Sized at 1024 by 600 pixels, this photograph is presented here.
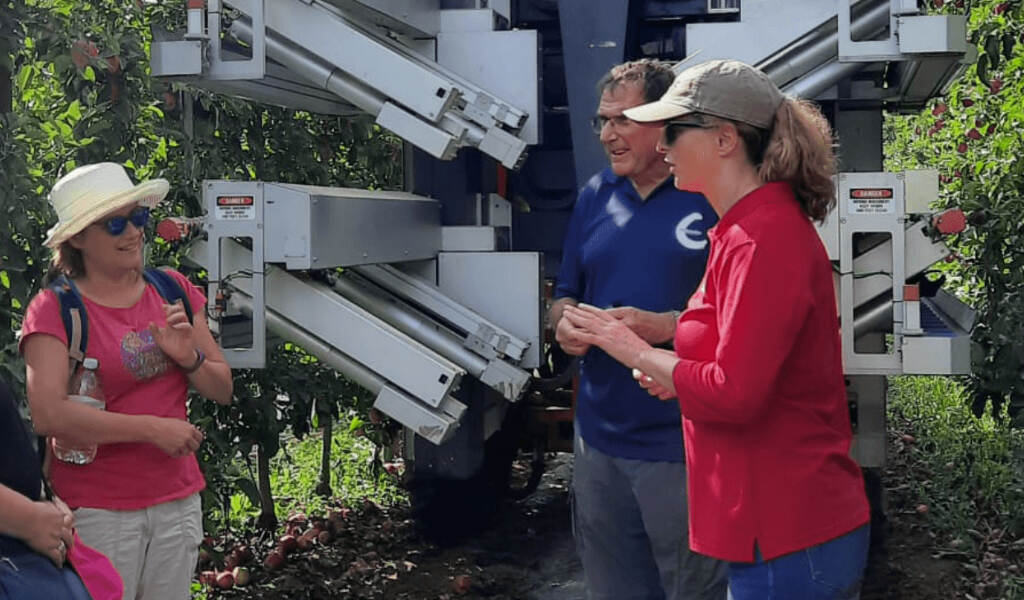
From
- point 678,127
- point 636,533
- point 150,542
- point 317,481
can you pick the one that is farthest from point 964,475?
point 678,127

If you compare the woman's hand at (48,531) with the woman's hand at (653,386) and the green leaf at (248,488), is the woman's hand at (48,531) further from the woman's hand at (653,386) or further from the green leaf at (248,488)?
the green leaf at (248,488)

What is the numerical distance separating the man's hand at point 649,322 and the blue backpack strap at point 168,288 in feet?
3.54

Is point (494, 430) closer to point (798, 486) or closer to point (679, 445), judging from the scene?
point (679, 445)

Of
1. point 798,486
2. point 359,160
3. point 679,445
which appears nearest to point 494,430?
point 359,160

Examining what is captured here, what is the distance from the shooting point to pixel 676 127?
109 inches

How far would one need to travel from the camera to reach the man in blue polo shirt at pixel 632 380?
136 inches

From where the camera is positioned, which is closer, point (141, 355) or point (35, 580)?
point (35, 580)

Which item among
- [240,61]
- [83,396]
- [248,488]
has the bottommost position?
[248,488]

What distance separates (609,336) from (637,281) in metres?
0.61

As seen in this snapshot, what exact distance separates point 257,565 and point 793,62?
304 cm

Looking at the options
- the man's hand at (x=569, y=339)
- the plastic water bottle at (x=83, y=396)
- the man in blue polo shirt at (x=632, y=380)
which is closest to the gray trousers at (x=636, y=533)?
the man in blue polo shirt at (x=632, y=380)

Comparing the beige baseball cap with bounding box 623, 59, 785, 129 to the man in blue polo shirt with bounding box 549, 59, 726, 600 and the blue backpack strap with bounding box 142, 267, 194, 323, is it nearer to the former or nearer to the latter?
the man in blue polo shirt with bounding box 549, 59, 726, 600

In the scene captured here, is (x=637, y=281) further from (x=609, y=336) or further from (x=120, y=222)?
(x=120, y=222)

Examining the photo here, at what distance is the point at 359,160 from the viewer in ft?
22.7
